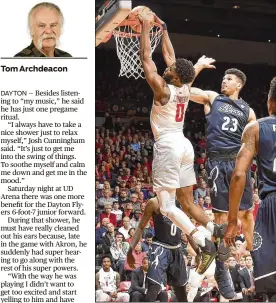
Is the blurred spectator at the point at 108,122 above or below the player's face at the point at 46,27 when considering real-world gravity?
below

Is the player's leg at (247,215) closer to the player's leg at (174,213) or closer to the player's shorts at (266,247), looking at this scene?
the player's leg at (174,213)

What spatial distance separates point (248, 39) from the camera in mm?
7949

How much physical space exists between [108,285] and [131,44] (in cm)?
A: 254

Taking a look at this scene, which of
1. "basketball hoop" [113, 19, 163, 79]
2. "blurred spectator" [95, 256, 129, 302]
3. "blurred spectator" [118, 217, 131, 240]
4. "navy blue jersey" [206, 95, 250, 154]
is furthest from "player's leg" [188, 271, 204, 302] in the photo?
"basketball hoop" [113, 19, 163, 79]

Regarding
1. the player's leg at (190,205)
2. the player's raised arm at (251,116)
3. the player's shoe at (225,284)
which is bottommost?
the player's shoe at (225,284)

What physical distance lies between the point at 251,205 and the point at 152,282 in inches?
52.5

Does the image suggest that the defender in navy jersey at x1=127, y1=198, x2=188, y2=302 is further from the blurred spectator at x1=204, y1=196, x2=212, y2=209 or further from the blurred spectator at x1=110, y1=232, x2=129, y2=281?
the blurred spectator at x1=204, y1=196, x2=212, y2=209

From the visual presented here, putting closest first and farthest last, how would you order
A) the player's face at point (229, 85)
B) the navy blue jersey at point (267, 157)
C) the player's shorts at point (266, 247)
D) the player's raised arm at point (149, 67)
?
the player's shorts at point (266, 247)
the navy blue jersey at point (267, 157)
the player's raised arm at point (149, 67)
the player's face at point (229, 85)

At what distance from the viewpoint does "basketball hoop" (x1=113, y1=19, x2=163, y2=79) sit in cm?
724

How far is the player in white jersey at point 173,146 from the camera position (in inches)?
285

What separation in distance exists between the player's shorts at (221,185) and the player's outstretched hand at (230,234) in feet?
0.56

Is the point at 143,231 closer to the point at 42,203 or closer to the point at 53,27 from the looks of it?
the point at 42,203

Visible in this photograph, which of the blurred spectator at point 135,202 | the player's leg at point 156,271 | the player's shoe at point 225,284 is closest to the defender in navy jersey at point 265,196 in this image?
the player's shoe at point 225,284

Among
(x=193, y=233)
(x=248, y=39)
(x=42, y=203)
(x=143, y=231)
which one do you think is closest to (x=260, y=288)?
(x=193, y=233)
